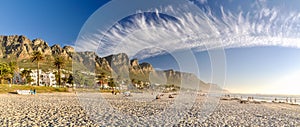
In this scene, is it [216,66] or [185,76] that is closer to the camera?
[216,66]

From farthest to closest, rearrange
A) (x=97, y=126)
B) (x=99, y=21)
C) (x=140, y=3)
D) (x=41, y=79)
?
(x=41, y=79)
(x=97, y=126)
(x=140, y=3)
(x=99, y=21)

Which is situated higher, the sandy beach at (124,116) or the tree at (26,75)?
the tree at (26,75)

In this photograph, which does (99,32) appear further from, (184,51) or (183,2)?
(184,51)

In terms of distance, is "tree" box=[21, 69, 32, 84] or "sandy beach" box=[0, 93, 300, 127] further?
"tree" box=[21, 69, 32, 84]

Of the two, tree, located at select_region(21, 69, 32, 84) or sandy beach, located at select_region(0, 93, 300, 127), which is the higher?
tree, located at select_region(21, 69, 32, 84)

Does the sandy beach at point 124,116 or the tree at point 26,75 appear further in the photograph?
the tree at point 26,75

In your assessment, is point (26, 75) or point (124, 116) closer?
point (124, 116)

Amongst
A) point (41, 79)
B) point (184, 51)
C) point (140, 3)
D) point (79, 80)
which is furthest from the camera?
point (41, 79)

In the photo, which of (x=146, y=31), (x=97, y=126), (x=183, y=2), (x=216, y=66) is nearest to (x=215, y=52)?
(x=216, y=66)

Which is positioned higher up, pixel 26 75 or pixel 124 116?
pixel 26 75

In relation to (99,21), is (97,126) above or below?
below
